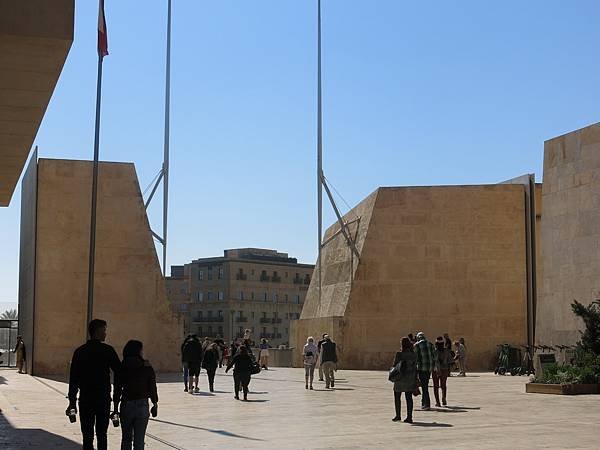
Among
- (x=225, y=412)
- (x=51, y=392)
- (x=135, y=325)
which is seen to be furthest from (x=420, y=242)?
(x=225, y=412)

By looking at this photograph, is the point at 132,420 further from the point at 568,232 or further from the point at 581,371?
the point at 568,232

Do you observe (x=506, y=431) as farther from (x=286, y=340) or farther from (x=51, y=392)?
(x=286, y=340)

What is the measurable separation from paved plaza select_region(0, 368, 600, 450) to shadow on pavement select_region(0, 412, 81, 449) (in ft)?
0.04

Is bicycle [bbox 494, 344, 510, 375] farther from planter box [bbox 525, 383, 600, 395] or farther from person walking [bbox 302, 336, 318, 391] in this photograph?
planter box [bbox 525, 383, 600, 395]

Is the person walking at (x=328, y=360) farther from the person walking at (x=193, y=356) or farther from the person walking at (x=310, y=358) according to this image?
the person walking at (x=193, y=356)

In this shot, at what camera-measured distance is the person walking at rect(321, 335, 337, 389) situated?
24.0 meters

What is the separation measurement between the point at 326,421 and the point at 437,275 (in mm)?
20614

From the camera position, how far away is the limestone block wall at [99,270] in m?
30.7

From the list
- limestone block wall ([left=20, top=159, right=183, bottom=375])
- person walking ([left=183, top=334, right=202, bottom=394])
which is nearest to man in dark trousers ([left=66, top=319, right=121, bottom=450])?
person walking ([left=183, top=334, right=202, bottom=394])

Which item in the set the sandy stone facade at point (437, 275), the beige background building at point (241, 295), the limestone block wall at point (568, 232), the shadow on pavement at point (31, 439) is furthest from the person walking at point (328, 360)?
the beige background building at point (241, 295)

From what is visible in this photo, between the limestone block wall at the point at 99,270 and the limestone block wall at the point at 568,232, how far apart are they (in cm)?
1319

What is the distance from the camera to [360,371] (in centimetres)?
3328

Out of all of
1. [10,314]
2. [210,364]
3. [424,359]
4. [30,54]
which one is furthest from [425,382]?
[10,314]

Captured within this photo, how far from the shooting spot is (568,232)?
25688 millimetres
